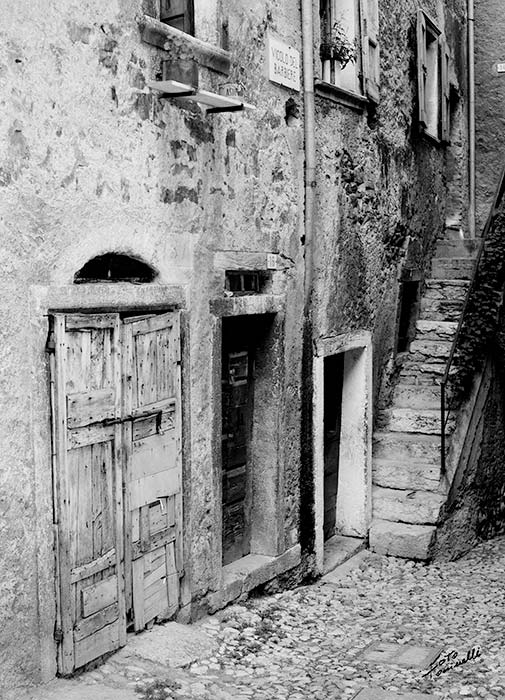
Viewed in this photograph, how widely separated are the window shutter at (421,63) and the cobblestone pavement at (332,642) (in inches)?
A: 192

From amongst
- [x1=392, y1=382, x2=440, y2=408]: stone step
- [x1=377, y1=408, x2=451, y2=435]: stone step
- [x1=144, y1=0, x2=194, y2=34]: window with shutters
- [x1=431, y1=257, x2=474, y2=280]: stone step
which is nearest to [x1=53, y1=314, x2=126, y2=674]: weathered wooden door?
[x1=144, y1=0, x2=194, y2=34]: window with shutters

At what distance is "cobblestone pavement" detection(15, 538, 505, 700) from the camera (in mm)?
5336

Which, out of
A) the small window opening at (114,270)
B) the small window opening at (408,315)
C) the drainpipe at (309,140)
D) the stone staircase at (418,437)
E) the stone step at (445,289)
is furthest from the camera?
the stone step at (445,289)

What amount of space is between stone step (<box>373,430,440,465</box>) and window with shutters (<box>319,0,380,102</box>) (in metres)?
3.31

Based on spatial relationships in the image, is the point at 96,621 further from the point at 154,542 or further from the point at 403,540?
the point at 403,540

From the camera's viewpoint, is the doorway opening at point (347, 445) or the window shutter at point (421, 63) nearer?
the doorway opening at point (347, 445)

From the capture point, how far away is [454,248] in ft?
37.4

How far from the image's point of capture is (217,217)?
6191 mm

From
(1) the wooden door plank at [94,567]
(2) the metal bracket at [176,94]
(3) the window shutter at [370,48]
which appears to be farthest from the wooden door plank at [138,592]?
(3) the window shutter at [370,48]

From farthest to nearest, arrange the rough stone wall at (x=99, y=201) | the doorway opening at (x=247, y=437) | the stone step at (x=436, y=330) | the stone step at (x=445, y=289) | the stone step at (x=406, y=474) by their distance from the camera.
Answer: the stone step at (x=445, y=289)
the stone step at (x=436, y=330)
the stone step at (x=406, y=474)
the doorway opening at (x=247, y=437)
the rough stone wall at (x=99, y=201)

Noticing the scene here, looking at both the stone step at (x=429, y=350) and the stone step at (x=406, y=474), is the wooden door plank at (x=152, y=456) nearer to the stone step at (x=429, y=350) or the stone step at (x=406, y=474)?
the stone step at (x=406, y=474)

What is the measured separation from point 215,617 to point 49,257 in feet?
9.44

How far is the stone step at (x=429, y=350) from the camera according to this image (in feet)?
32.9

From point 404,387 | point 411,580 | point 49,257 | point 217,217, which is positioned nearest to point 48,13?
point 49,257
